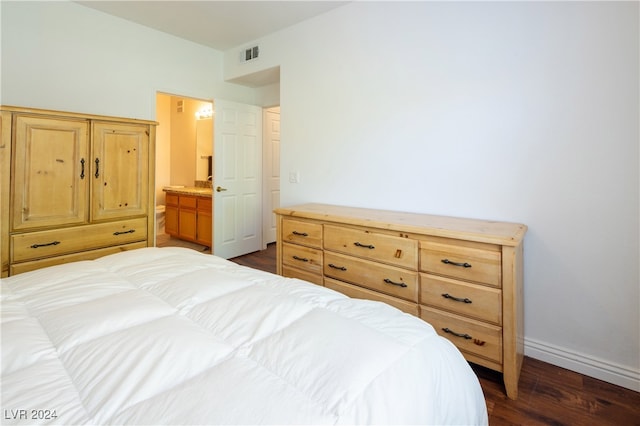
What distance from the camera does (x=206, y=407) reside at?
650mm

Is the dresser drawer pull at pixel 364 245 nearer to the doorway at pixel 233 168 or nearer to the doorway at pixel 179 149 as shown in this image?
the doorway at pixel 233 168

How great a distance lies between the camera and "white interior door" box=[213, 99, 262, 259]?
Result: 13.4 ft

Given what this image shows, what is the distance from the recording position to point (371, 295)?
2248mm

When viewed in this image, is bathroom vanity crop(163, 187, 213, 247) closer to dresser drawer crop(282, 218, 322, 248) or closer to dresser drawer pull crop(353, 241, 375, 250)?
dresser drawer crop(282, 218, 322, 248)

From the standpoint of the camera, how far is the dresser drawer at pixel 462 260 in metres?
1.77

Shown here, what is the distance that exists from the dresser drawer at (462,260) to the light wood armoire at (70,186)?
2.44 metres

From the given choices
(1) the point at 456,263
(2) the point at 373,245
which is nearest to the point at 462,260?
(1) the point at 456,263

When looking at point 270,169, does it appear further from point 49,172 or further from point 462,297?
point 462,297

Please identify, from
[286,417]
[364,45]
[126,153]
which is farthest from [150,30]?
[286,417]

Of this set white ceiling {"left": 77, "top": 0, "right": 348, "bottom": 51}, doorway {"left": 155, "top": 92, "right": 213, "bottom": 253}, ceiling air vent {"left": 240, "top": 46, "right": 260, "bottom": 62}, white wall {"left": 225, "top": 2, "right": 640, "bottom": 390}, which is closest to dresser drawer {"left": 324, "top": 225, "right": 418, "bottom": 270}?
white wall {"left": 225, "top": 2, "right": 640, "bottom": 390}

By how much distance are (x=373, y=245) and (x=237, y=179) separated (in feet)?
8.63

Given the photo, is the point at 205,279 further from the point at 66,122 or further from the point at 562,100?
the point at 562,100

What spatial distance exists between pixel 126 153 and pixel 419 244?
2480 mm

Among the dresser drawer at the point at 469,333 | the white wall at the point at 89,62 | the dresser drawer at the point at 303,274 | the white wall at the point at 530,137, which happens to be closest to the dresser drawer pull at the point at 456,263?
the dresser drawer at the point at 469,333
